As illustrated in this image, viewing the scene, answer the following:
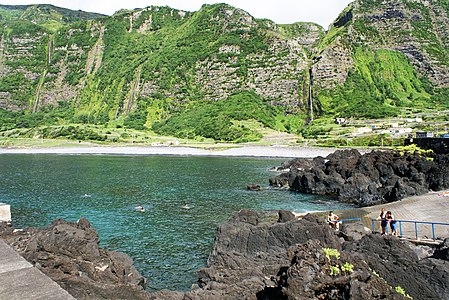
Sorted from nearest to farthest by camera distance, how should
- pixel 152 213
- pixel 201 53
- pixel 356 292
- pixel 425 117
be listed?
pixel 356 292 → pixel 152 213 → pixel 425 117 → pixel 201 53

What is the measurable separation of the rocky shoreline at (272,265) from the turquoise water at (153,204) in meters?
2.94

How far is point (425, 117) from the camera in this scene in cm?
13112

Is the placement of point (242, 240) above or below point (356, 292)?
below

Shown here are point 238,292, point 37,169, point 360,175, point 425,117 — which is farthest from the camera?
point 425,117

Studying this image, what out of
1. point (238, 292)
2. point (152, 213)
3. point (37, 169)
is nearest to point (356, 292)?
point (238, 292)

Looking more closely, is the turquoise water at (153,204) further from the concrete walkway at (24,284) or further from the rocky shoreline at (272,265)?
the concrete walkway at (24,284)

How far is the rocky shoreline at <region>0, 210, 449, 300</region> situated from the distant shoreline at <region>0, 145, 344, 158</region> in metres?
79.1

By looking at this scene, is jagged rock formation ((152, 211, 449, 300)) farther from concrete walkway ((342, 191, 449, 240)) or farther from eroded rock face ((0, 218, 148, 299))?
concrete walkway ((342, 191, 449, 240))

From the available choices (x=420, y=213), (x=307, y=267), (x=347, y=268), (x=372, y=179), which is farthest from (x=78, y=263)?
(x=372, y=179)

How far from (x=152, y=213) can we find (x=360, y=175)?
2289 centimetres

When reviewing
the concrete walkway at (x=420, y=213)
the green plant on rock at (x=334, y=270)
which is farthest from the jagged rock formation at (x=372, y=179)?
the green plant on rock at (x=334, y=270)

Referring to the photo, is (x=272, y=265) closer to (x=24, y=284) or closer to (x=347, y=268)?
(x=347, y=268)

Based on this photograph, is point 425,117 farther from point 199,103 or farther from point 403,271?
point 403,271

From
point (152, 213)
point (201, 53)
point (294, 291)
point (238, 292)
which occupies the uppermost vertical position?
point (201, 53)
